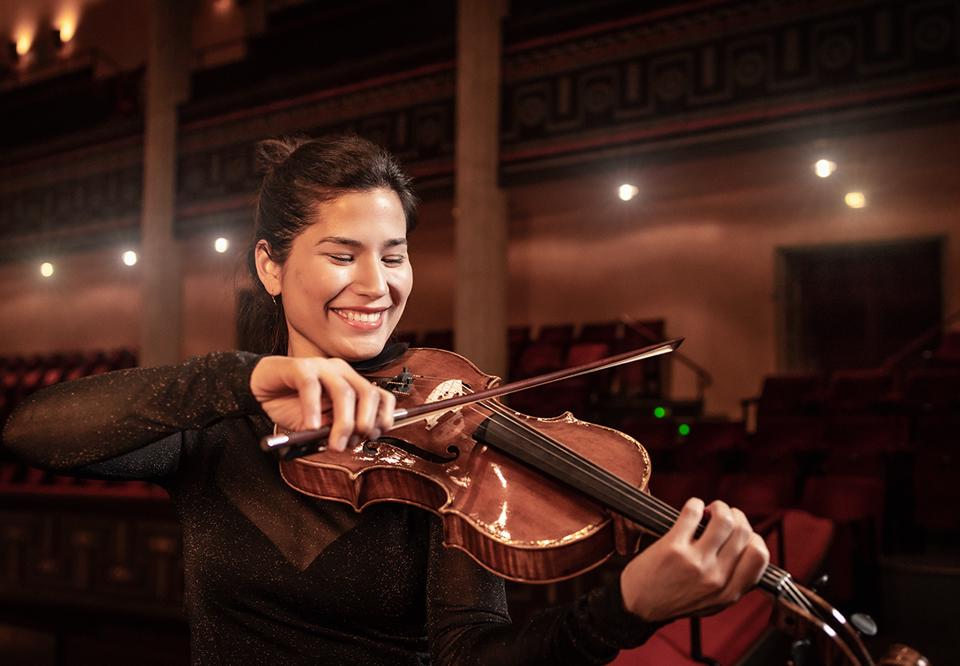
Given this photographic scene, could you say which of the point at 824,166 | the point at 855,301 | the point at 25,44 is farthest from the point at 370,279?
the point at 25,44

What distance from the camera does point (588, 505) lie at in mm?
870

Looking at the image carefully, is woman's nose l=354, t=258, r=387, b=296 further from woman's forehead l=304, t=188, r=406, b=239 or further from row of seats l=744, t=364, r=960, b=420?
row of seats l=744, t=364, r=960, b=420

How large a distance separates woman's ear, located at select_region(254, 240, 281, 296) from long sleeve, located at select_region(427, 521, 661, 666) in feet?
1.38

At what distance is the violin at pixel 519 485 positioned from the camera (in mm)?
819

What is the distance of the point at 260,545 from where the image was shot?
103 cm

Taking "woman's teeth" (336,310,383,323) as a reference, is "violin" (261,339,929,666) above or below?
below

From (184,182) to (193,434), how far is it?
856 centimetres

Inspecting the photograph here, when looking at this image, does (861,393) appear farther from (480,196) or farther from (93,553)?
(93,553)

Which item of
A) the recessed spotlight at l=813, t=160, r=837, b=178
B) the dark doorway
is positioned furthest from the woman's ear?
the dark doorway

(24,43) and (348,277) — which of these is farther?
(24,43)

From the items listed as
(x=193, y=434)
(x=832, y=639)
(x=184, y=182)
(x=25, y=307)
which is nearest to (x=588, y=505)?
(x=832, y=639)

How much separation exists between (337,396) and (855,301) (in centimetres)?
855

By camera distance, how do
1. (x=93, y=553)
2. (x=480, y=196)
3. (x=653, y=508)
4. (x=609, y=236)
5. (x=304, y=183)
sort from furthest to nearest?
(x=609, y=236)
(x=480, y=196)
(x=93, y=553)
(x=304, y=183)
(x=653, y=508)

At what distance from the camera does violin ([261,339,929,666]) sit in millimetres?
819
